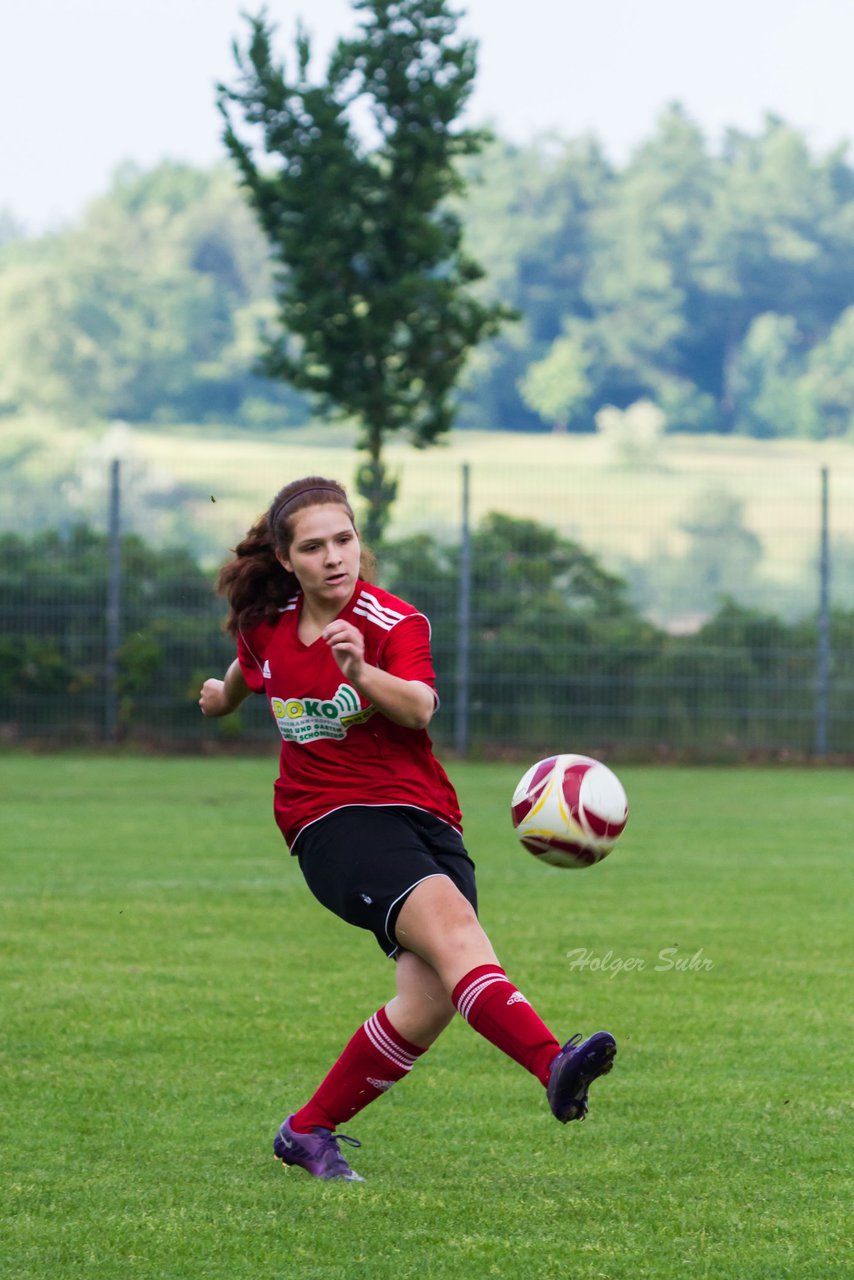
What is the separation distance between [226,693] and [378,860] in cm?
86

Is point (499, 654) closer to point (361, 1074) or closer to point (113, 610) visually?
point (113, 610)

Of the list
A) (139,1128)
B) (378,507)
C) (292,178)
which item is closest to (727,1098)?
(139,1128)

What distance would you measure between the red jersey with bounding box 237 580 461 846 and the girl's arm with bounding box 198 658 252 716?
0.26 metres

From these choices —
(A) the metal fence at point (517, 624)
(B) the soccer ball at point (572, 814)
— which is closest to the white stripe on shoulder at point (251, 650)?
(B) the soccer ball at point (572, 814)

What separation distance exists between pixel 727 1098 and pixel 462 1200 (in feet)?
4.17

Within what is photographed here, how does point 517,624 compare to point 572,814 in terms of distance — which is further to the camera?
point 517,624

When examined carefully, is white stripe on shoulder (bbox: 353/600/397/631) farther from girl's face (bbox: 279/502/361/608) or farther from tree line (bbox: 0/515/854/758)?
tree line (bbox: 0/515/854/758)

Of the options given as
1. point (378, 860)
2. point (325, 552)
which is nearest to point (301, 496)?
point (325, 552)

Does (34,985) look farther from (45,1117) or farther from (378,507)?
(378,507)

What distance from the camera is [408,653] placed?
4.38m

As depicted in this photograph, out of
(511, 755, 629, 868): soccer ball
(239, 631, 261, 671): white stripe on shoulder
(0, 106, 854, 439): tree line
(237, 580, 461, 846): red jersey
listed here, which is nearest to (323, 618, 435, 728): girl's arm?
(237, 580, 461, 846): red jersey

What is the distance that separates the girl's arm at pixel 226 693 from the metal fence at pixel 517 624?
12.2 metres

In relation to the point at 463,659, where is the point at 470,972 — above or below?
above

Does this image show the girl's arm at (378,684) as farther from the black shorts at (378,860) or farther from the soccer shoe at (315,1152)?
the soccer shoe at (315,1152)
